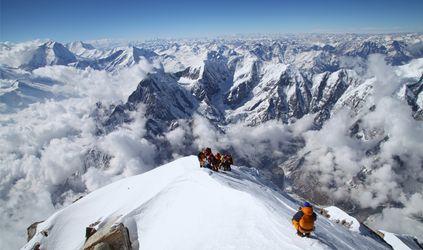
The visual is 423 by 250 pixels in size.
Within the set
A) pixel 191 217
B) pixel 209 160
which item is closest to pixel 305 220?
pixel 191 217

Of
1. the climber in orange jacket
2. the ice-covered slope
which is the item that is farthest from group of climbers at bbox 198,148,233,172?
the climber in orange jacket

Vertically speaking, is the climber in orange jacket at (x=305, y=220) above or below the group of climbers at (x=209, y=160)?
above

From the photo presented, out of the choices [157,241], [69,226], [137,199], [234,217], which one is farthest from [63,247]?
[234,217]

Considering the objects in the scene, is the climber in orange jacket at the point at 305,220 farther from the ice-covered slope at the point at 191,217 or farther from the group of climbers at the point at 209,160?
the group of climbers at the point at 209,160

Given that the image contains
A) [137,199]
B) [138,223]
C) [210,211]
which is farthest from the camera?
[137,199]

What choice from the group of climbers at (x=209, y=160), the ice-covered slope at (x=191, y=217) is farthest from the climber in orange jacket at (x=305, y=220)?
the group of climbers at (x=209, y=160)

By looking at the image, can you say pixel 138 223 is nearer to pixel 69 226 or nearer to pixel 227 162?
pixel 69 226

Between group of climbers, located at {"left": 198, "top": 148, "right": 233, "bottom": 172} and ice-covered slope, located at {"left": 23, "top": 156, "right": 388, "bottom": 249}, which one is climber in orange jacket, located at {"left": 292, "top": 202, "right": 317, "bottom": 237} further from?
group of climbers, located at {"left": 198, "top": 148, "right": 233, "bottom": 172}
